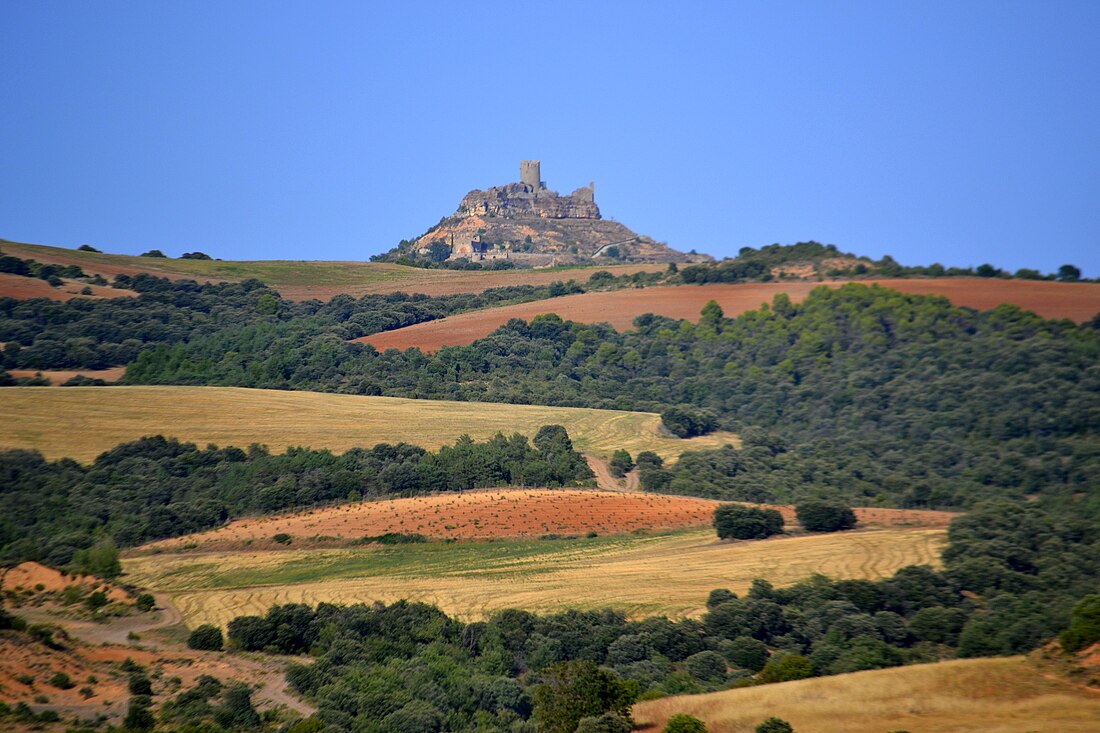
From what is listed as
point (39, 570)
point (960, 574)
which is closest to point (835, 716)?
point (960, 574)

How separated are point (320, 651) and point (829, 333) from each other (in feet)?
213

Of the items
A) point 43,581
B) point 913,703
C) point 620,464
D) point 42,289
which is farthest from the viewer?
point 42,289

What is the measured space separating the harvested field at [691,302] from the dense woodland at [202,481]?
1163 inches

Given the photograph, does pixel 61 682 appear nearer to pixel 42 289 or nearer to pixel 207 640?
pixel 207 640

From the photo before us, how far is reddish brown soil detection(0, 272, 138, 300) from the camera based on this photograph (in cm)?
9444

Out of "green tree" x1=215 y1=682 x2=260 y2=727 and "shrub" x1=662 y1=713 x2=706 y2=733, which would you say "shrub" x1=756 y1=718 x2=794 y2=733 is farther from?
"green tree" x1=215 y1=682 x2=260 y2=727

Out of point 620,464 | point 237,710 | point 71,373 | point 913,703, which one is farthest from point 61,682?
point 71,373

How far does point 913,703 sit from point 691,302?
81179mm

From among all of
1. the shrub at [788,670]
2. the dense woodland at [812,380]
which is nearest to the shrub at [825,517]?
the dense woodland at [812,380]

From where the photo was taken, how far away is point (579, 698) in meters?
30.6

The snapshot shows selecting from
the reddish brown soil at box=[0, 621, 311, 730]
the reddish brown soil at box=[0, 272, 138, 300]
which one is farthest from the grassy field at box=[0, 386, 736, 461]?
the reddish brown soil at box=[0, 621, 311, 730]

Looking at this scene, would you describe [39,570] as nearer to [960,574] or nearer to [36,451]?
[36,451]

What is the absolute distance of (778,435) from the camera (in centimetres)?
7969

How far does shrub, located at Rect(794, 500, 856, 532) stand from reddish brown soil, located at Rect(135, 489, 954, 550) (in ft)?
4.29
